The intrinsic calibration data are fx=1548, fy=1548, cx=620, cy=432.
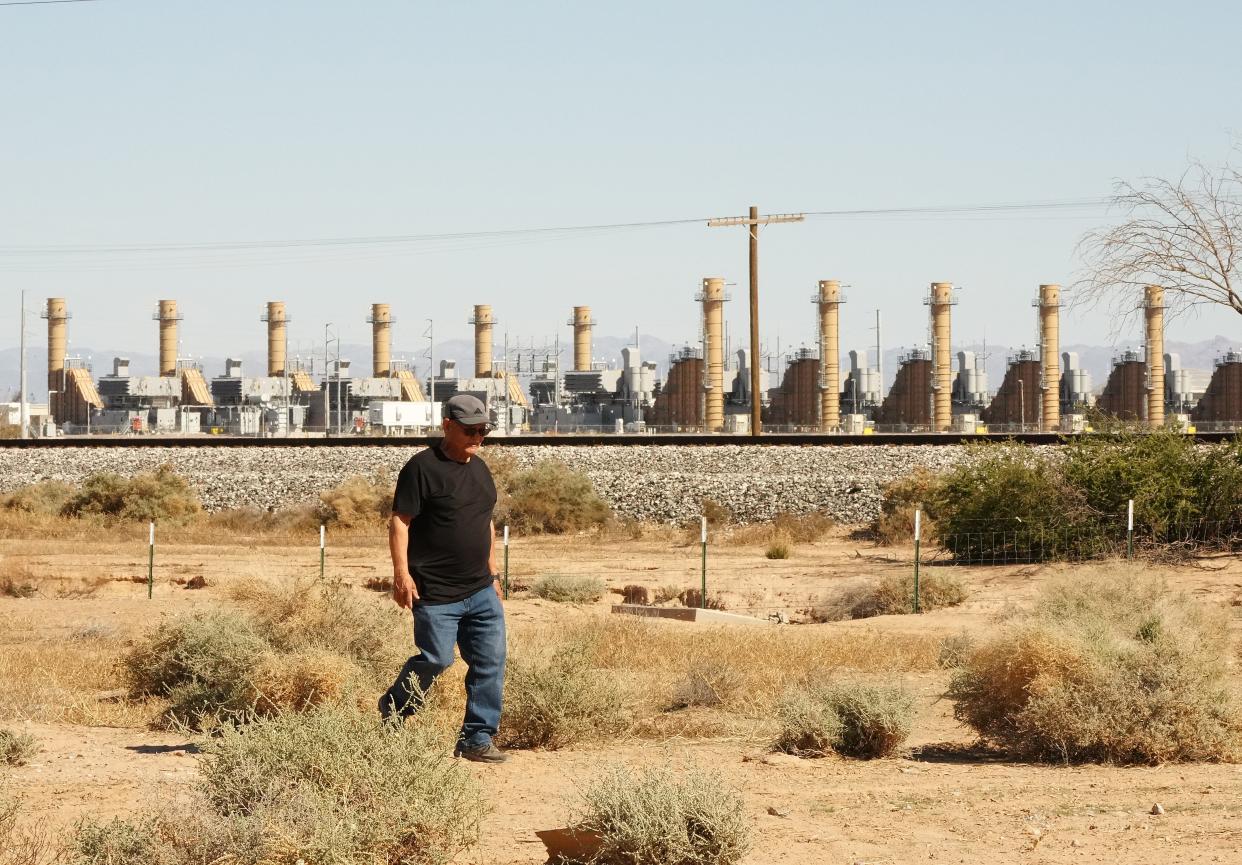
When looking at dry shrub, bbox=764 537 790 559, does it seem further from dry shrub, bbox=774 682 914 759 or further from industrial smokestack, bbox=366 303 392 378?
industrial smokestack, bbox=366 303 392 378

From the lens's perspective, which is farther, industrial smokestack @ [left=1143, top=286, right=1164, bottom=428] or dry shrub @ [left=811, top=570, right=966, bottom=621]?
industrial smokestack @ [left=1143, top=286, right=1164, bottom=428]

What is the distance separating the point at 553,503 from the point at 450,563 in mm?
25174

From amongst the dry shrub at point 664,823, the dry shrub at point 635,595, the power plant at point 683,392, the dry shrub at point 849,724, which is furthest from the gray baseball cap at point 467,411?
the power plant at point 683,392

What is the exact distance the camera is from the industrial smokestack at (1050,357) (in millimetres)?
83938

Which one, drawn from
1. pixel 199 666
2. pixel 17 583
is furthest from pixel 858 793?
pixel 17 583

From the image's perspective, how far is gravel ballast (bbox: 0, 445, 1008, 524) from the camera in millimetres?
A: 32750

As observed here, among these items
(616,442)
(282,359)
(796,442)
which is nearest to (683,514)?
(796,442)

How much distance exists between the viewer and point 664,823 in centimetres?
575

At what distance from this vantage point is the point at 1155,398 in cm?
8388

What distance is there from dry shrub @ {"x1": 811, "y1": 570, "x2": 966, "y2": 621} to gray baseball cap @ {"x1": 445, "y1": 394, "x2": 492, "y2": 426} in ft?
37.9

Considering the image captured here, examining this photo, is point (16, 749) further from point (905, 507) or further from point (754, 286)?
point (754, 286)

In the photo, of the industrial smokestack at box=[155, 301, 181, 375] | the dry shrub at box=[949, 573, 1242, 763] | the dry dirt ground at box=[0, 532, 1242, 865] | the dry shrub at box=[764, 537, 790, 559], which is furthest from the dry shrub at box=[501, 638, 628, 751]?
the industrial smokestack at box=[155, 301, 181, 375]

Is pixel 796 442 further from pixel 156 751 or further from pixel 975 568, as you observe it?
pixel 156 751

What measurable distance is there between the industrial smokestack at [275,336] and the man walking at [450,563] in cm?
9614
